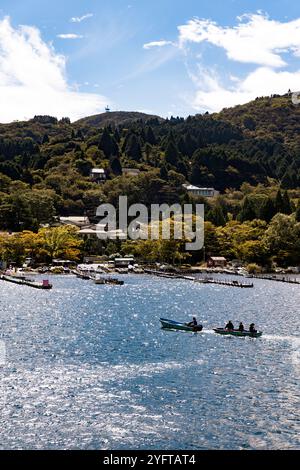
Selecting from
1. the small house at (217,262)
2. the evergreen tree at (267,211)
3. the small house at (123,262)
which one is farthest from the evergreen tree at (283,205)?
the small house at (123,262)

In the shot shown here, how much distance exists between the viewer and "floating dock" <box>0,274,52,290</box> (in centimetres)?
9419

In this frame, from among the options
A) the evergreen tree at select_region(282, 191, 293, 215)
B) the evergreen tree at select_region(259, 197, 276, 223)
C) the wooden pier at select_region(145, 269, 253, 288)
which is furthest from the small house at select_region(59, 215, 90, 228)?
the evergreen tree at select_region(282, 191, 293, 215)

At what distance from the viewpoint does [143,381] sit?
38.4 metres

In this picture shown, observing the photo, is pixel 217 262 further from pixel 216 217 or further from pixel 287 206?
pixel 287 206

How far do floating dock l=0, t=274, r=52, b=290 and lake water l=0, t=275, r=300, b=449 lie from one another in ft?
68.4

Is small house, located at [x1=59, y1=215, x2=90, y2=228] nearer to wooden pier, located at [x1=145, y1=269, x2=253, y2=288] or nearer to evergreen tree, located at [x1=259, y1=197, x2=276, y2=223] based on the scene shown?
wooden pier, located at [x1=145, y1=269, x2=253, y2=288]

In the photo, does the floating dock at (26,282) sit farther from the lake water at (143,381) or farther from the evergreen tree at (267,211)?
the evergreen tree at (267,211)

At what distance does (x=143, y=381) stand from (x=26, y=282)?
6660cm

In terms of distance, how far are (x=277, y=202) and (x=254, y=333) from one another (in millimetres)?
102866

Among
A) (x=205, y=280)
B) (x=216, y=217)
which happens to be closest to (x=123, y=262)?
(x=205, y=280)
